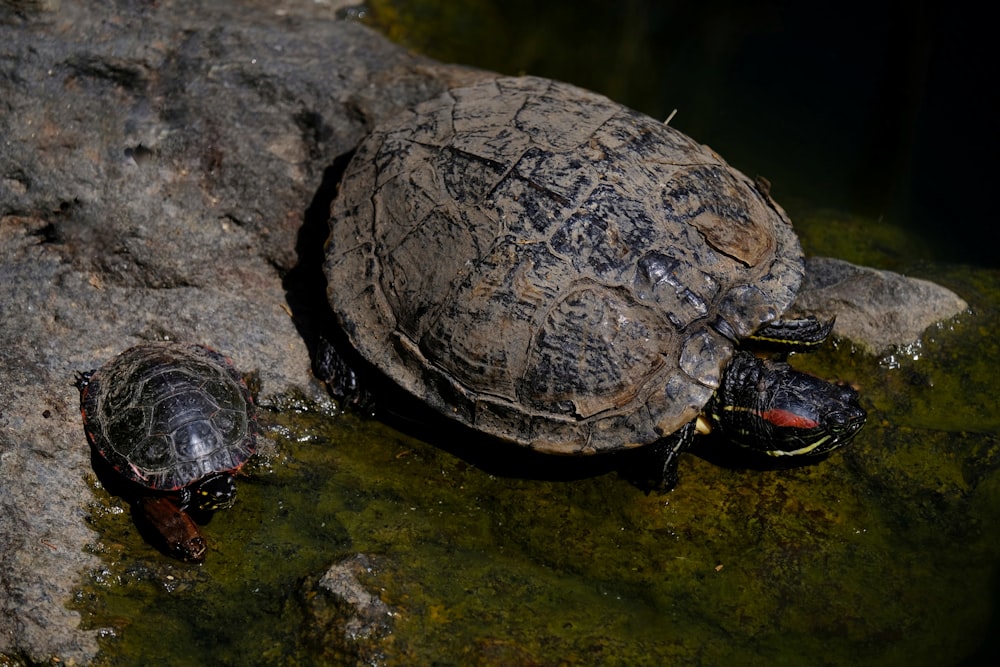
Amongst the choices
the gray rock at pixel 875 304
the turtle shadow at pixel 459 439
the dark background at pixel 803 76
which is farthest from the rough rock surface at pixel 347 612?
the dark background at pixel 803 76

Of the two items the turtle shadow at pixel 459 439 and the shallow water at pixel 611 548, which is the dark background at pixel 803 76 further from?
the turtle shadow at pixel 459 439

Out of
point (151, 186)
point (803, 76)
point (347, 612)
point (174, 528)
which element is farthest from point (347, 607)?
point (803, 76)

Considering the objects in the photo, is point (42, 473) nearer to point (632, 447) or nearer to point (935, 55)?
point (632, 447)

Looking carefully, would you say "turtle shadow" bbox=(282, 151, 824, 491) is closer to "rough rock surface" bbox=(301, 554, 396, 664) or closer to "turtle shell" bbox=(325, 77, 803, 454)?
"turtle shell" bbox=(325, 77, 803, 454)

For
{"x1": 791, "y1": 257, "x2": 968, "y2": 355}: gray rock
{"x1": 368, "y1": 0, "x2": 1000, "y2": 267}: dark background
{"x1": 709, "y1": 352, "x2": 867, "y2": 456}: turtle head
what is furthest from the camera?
{"x1": 368, "y1": 0, "x2": 1000, "y2": 267}: dark background

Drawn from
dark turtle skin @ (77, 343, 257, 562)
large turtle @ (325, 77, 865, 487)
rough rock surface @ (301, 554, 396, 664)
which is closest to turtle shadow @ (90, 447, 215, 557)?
dark turtle skin @ (77, 343, 257, 562)
